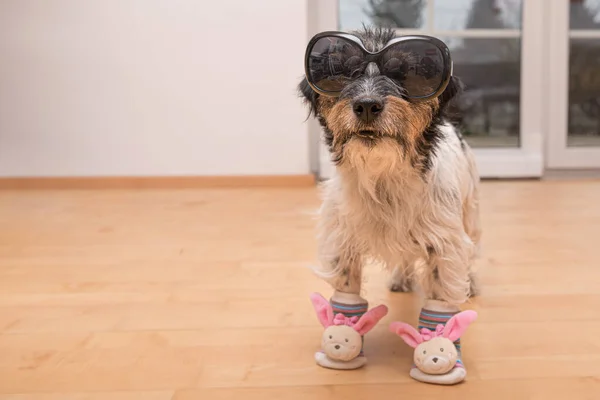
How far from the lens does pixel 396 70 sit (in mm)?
1022

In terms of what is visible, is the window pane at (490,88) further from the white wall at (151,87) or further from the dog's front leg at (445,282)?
the dog's front leg at (445,282)

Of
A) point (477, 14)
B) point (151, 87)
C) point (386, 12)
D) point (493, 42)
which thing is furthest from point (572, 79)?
point (151, 87)

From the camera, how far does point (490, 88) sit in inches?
153

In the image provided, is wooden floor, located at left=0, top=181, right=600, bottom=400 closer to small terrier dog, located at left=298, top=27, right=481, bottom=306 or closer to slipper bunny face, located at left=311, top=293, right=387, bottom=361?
slipper bunny face, located at left=311, top=293, right=387, bottom=361

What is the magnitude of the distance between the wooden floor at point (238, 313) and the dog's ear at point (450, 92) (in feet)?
1.56

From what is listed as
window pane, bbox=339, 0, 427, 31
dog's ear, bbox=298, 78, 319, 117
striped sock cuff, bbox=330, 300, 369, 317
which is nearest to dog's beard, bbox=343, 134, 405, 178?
dog's ear, bbox=298, 78, 319, 117

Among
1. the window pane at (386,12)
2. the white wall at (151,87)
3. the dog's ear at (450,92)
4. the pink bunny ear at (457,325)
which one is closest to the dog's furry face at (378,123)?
the dog's ear at (450,92)

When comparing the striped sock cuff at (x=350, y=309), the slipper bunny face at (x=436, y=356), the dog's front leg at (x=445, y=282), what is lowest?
the slipper bunny face at (x=436, y=356)

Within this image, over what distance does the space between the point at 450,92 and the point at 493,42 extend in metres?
2.94

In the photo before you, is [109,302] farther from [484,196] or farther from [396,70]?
[484,196]

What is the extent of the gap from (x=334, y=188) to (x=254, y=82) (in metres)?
2.52

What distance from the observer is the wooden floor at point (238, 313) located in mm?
1078

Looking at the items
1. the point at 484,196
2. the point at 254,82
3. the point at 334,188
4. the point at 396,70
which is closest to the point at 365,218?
the point at 334,188

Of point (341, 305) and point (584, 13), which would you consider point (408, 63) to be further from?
point (584, 13)
